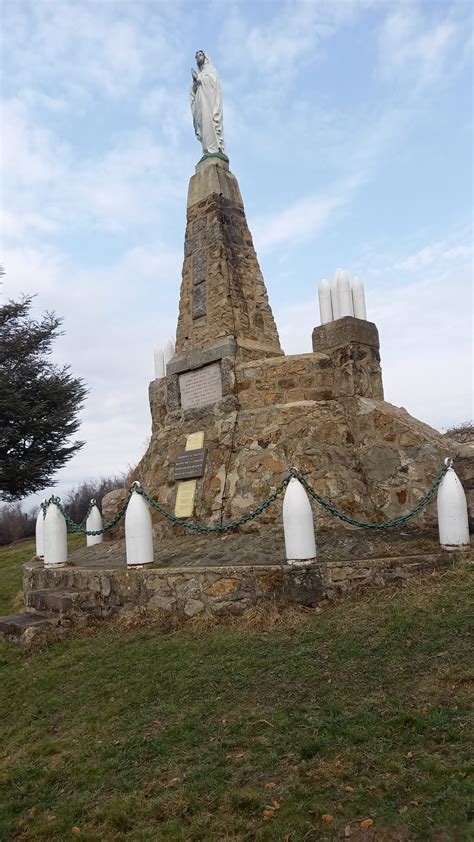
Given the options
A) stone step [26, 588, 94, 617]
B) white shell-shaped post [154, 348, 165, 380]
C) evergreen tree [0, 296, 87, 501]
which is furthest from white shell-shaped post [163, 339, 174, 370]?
evergreen tree [0, 296, 87, 501]

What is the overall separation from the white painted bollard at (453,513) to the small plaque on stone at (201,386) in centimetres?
416

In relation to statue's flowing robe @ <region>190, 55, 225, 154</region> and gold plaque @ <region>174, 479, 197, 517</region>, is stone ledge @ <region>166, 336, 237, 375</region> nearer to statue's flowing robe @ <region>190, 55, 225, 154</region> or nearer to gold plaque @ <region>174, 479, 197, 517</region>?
gold plaque @ <region>174, 479, 197, 517</region>

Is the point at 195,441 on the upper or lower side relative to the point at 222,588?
upper

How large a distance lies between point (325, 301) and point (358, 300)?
48 centimetres

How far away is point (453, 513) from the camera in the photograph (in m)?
6.29

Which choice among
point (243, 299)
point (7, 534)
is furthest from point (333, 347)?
point (7, 534)

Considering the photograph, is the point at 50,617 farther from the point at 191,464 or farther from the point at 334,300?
the point at 334,300

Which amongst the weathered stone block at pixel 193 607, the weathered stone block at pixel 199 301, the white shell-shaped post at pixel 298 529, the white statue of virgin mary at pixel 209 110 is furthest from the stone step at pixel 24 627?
the white statue of virgin mary at pixel 209 110

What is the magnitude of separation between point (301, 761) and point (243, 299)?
7685mm

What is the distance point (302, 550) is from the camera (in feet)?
19.6

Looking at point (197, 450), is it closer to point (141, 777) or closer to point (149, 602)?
point (149, 602)

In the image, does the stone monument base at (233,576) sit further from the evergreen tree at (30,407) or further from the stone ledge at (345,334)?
the evergreen tree at (30,407)

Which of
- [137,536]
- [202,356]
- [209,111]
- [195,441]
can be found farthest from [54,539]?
[209,111]

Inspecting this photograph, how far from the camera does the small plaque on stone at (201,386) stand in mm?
9719
